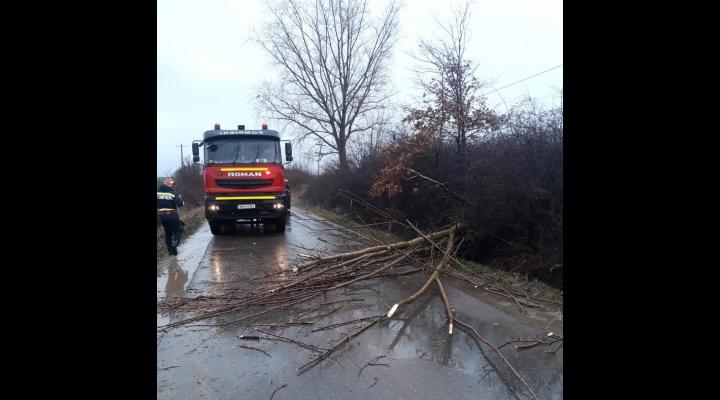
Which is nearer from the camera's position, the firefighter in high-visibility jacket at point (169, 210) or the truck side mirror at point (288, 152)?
the firefighter in high-visibility jacket at point (169, 210)

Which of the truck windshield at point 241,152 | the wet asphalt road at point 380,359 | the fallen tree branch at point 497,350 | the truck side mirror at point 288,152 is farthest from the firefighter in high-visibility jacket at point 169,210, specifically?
the fallen tree branch at point 497,350

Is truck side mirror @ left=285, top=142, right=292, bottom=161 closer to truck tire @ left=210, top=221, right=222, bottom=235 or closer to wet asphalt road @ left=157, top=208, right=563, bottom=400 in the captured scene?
truck tire @ left=210, top=221, right=222, bottom=235

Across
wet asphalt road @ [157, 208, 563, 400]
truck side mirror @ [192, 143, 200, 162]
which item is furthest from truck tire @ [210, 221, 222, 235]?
wet asphalt road @ [157, 208, 563, 400]

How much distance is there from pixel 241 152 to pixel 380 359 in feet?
29.4

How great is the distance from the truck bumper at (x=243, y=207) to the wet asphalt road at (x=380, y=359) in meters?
5.49

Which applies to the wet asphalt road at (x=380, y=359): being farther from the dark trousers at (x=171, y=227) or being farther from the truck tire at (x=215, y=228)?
the truck tire at (x=215, y=228)

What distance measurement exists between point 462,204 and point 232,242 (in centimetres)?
627

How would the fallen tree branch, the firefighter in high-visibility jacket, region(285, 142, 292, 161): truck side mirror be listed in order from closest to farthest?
the fallen tree branch → the firefighter in high-visibility jacket → region(285, 142, 292, 161): truck side mirror

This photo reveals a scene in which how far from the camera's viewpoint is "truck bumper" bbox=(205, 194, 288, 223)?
37.5 feet

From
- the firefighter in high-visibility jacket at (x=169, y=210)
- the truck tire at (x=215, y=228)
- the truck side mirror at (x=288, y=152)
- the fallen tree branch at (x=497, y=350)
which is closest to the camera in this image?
the fallen tree branch at (x=497, y=350)

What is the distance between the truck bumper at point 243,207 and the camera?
11438 mm
